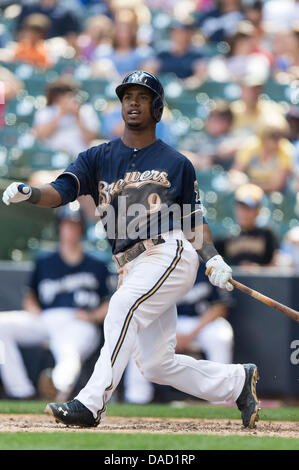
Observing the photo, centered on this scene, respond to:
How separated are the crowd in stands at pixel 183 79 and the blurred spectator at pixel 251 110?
0.01m

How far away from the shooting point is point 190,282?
14.9 ft

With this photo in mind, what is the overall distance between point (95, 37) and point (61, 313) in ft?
16.7

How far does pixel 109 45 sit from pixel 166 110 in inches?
74.3

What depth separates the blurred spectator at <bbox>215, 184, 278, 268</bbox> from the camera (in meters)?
7.51

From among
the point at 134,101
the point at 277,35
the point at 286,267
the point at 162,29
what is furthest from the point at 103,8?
the point at 134,101

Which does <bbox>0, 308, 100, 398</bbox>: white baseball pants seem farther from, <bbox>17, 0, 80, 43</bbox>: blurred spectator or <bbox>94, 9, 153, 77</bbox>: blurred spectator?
<bbox>17, 0, 80, 43</bbox>: blurred spectator

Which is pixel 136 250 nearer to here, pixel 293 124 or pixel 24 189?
pixel 24 189

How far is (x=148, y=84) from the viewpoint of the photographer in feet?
14.9

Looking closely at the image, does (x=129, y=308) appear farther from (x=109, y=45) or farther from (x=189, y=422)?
(x=109, y=45)

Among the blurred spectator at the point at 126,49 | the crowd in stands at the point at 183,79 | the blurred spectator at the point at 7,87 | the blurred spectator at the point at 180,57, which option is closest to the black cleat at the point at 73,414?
the crowd in stands at the point at 183,79

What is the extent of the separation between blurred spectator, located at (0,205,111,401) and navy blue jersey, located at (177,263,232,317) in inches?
25.0

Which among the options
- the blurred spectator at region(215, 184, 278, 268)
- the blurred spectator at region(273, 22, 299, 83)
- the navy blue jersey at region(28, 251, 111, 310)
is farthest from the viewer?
the blurred spectator at region(273, 22, 299, 83)

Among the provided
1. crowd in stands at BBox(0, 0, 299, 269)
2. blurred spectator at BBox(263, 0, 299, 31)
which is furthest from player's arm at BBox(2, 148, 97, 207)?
blurred spectator at BBox(263, 0, 299, 31)

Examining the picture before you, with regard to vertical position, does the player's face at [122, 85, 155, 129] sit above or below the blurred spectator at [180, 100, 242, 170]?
above
